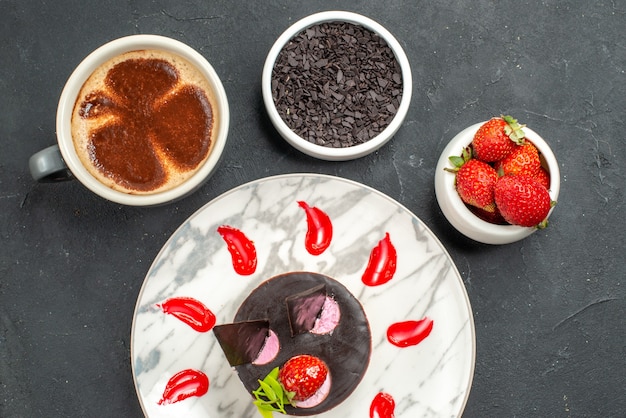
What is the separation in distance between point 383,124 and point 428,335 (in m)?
0.52

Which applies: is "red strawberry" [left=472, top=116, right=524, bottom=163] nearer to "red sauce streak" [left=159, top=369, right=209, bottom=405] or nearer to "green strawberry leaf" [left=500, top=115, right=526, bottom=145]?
"green strawberry leaf" [left=500, top=115, right=526, bottom=145]

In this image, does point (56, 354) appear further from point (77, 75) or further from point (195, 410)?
point (77, 75)

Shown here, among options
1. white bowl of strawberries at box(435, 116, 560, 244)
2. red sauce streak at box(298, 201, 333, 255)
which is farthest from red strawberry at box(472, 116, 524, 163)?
red sauce streak at box(298, 201, 333, 255)

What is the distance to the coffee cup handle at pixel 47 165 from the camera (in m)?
1.59

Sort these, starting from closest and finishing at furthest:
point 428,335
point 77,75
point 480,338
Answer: point 77,75 → point 428,335 → point 480,338

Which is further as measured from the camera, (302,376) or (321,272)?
(321,272)

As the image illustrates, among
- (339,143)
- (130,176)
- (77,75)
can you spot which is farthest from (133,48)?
(339,143)

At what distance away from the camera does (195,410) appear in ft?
5.60

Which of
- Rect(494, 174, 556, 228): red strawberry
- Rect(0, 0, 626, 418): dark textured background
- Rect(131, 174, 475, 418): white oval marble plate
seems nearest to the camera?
Rect(494, 174, 556, 228): red strawberry

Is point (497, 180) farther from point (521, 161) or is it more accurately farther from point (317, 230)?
Result: point (317, 230)

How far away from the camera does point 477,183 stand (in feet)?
5.39

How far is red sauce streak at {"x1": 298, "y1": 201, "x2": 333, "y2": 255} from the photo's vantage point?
1.72 meters

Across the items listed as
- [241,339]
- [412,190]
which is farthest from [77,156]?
[412,190]

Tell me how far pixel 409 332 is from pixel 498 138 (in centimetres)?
51
